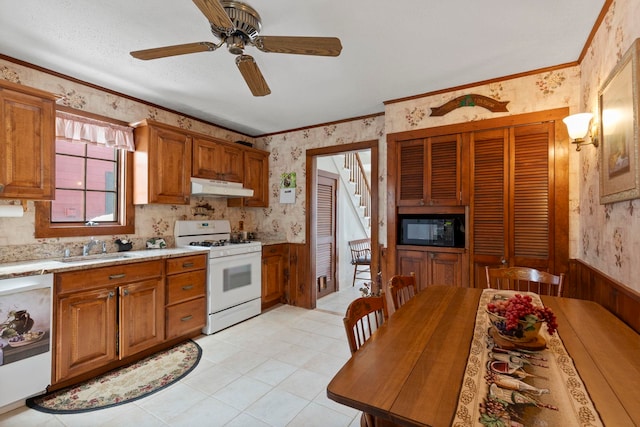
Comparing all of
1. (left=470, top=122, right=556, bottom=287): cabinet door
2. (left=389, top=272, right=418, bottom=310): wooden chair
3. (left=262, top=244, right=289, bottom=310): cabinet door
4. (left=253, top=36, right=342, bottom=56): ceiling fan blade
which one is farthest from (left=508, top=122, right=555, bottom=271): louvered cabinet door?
(left=262, top=244, right=289, bottom=310): cabinet door

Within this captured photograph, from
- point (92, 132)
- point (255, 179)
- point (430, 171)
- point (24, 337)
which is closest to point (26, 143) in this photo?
point (92, 132)

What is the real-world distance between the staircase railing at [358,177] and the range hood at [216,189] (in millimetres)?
2464

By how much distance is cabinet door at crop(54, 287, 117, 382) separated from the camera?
2.11 meters

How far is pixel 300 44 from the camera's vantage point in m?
1.65

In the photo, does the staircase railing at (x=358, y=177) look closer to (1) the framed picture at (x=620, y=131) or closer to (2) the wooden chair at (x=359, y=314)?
(1) the framed picture at (x=620, y=131)

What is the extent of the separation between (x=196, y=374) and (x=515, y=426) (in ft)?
7.89

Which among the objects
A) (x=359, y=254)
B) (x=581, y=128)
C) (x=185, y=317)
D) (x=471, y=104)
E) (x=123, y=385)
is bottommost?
(x=123, y=385)

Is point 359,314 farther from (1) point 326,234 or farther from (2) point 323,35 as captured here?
(1) point 326,234

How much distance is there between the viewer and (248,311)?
363cm

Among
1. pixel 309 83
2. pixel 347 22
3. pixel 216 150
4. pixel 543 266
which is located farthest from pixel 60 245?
pixel 543 266

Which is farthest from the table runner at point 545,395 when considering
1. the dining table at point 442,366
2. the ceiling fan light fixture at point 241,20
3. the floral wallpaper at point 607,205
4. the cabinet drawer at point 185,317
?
the cabinet drawer at point 185,317

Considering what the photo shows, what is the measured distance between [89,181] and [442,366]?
340 centimetres

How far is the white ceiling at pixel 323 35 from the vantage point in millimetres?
1774

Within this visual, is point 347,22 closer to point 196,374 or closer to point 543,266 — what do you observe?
point 543,266
